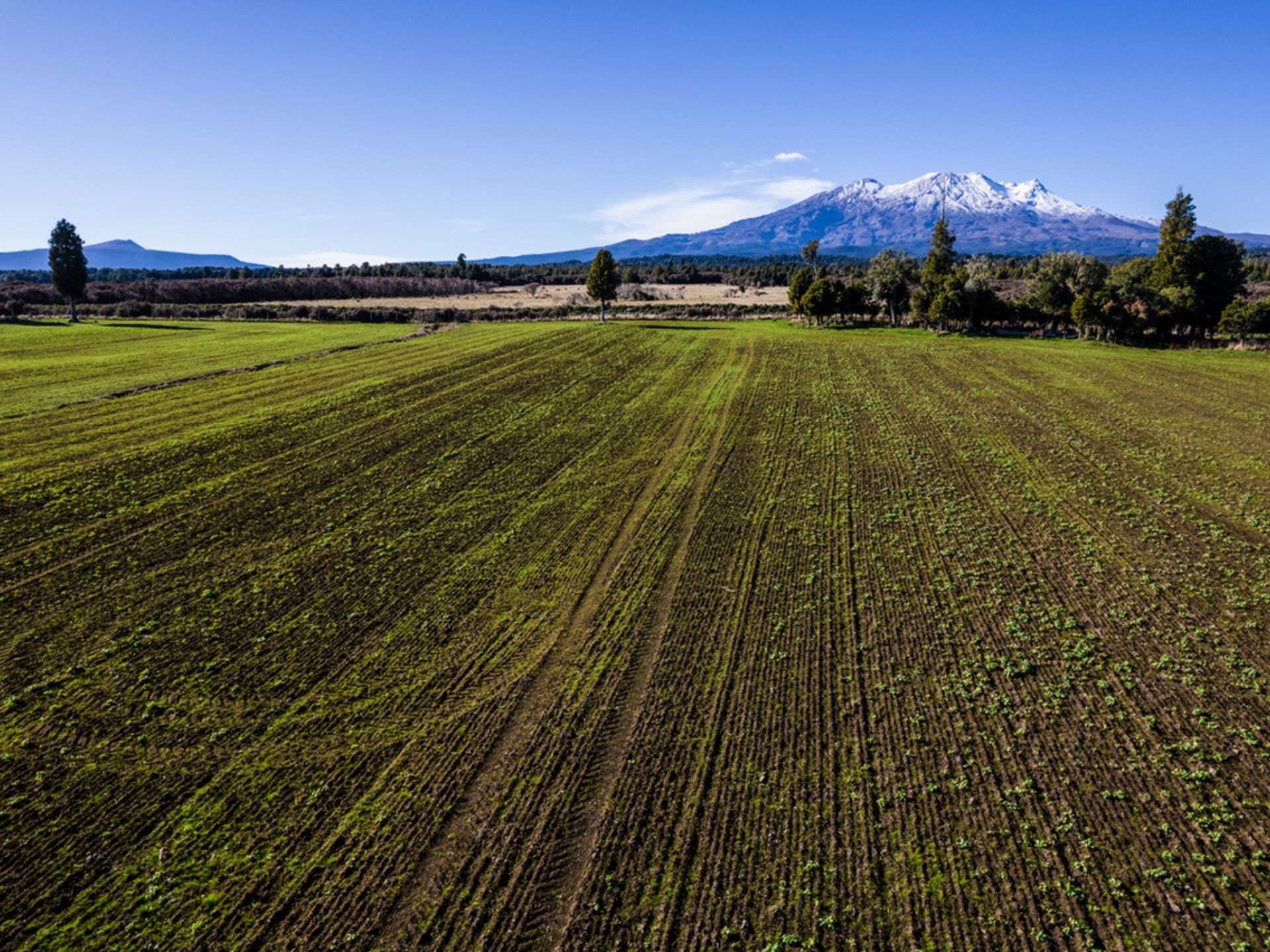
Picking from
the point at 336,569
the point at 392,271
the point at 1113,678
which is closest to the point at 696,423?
the point at 336,569

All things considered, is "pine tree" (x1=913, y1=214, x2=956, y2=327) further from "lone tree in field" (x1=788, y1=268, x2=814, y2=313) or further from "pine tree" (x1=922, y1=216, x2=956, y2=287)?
"lone tree in field" (x1=788, y1=268, x2=814, y2=313)

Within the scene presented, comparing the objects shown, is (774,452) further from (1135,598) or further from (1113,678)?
(1113,678)

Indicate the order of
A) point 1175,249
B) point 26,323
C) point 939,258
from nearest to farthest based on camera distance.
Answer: point 1175,249, point 26,323, point 939,258

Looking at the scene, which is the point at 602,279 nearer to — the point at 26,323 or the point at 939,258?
the point at 939,258

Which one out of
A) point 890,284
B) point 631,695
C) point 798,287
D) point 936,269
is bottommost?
point 631,695

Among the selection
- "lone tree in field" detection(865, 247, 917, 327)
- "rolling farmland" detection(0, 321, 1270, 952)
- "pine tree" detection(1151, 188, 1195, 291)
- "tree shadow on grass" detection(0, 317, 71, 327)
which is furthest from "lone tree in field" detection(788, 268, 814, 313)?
"tree shadow on grass" detection(0, 317, 71, 327)

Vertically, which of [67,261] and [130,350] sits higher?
[67,261]

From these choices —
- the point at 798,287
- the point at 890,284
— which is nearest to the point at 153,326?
the point at 798,287
